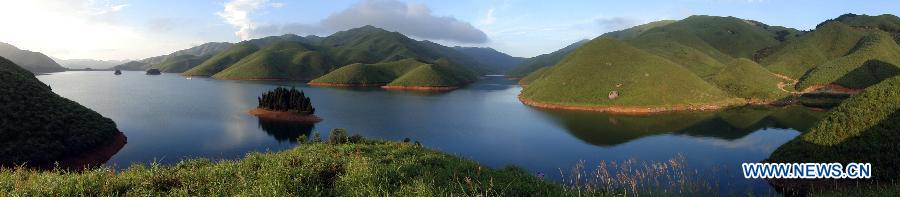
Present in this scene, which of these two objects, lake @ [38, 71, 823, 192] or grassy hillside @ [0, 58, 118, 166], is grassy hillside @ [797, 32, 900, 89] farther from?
grassy hillside @ [0, 58, 118, 166]

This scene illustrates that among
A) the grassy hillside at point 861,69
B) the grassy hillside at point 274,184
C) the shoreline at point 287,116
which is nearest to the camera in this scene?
the grassy hillside at point 274,184

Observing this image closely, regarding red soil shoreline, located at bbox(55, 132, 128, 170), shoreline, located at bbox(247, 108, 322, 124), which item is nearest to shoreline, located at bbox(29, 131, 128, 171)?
red soil shoreline, located at bbox(55, 132, 128, 170)

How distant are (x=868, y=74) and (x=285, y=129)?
19395 centimetres

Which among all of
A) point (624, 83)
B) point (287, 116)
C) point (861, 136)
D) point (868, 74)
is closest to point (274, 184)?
point (861, 136)

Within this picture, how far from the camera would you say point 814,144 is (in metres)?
44.6

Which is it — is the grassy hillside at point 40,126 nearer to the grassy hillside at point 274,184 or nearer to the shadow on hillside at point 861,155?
the grassy hillside at point 274,184

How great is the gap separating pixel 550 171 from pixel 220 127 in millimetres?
61016

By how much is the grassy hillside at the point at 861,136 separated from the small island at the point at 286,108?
263ft

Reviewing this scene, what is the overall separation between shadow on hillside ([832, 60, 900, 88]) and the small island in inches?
6978

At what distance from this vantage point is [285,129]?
80062 mm

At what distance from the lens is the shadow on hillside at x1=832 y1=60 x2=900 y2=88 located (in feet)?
486

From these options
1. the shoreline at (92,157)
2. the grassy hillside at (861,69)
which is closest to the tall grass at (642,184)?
the shoreline at (92,157)

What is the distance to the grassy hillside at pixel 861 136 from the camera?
3836 cm

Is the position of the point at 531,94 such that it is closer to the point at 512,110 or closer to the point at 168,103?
the point at 512,110
